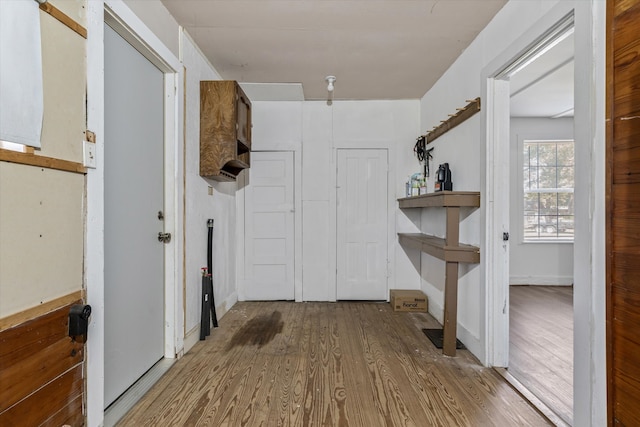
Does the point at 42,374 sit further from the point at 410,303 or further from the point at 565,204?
the point at 565,204

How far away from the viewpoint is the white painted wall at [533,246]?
16.0 ft

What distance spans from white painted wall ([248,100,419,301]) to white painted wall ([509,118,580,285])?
207 centimetres

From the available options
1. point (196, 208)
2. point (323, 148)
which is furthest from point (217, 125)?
point (323, 148)

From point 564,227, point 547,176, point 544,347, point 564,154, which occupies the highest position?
point 564,154

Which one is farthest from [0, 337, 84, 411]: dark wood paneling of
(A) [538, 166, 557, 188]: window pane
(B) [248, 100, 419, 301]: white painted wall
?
(A) [538, 166, 557, 188]: window pane

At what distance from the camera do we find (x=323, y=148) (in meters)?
4.09

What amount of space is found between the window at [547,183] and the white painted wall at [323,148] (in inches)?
92.0

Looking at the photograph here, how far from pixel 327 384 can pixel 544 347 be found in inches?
75.8

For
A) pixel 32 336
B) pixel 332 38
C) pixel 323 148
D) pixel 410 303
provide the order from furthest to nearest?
pixel 323 148 < pixel 410 303 < pixel 332 38 < pixel 32 336

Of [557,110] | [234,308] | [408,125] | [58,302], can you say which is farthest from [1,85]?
[557,110]

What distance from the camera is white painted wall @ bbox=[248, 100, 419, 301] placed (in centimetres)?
408

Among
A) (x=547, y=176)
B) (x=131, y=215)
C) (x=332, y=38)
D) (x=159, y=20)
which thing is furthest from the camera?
(x=547, y=176)

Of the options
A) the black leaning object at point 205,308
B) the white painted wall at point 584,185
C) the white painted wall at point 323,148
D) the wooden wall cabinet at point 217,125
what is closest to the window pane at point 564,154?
the white painted wall at point 323,148

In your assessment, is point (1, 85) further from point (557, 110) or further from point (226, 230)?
point (557, 110)
